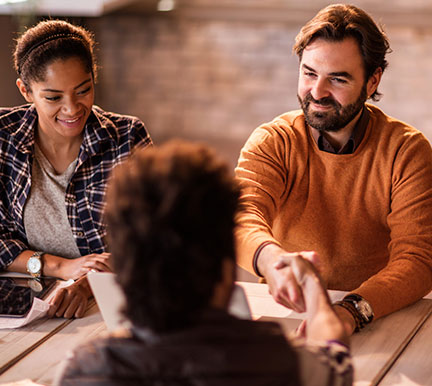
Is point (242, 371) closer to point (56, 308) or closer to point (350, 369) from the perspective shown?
point (350, 369)

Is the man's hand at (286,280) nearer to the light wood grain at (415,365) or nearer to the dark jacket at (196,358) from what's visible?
the light wood grain at (415,365)

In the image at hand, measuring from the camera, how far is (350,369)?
2.92ft

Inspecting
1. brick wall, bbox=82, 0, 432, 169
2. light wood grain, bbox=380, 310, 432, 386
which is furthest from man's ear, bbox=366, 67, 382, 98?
brick wall, bbox=82, 0, 432, 169

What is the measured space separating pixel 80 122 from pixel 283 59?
8.84ft

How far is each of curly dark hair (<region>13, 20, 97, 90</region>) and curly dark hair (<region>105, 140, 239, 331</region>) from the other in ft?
3.69

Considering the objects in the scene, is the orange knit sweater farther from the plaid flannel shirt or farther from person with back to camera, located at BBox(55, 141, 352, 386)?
person with back to camera, located at BBox(55, 141, 352, 386)

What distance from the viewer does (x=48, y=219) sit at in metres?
1.86

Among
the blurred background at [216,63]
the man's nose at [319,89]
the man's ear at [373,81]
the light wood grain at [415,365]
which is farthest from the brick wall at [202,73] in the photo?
the light wood grain at [415,365]

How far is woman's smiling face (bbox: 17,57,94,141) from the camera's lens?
1.78m

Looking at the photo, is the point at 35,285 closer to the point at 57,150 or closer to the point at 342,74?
the point at 57,150

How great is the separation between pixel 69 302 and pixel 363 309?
2.19 ft

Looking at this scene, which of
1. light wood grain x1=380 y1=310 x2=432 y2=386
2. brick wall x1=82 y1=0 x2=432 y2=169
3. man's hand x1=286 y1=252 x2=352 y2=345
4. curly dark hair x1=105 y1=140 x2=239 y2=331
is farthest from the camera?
brick wall x1=82 y1=0 x2=432 y2=169

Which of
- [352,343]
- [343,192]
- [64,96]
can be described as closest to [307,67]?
[343,192]

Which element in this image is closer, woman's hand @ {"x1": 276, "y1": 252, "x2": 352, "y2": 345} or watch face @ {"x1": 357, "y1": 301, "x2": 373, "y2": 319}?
woman's hand @ {"x1": 276, "y1": 252, "x2": 352, "y2": 345}
